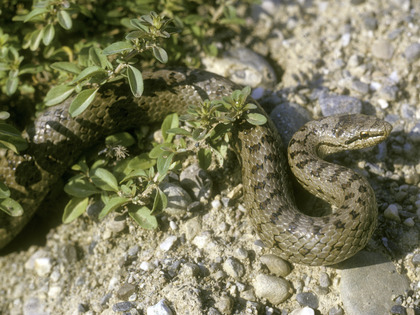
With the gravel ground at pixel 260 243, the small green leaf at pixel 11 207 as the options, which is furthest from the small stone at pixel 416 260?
the small green leaf at pixel 11 207

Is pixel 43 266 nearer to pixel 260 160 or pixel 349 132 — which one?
pixel 260 160

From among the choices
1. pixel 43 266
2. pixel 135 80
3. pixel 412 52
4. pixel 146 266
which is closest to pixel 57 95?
pixel 135 80

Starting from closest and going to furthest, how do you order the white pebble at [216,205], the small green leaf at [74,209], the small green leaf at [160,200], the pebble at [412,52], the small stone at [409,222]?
1. the small green leaf at [160,200]
2. the small stone at [409,222]
3. the white pebble at [216,205]
4. the small green leaf at [74,209]
5. the pebble at [412,52]

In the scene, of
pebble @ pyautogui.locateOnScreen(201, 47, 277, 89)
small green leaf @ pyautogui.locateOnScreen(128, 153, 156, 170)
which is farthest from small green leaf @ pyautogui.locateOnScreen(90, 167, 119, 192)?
pebble @ pyautogui.locateOnScreen(201, 47, 277, 89)

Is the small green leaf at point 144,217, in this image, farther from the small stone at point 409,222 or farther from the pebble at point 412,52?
the pebble at point 412,52

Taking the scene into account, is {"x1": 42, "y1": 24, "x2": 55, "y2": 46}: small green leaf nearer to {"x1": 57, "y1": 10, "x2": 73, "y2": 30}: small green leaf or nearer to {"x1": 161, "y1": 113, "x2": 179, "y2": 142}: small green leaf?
{"x1": 57, "y1": 10, "x2": 73, "y2": 30}: small green leaf

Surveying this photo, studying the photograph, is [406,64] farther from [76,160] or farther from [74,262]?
[74,262]

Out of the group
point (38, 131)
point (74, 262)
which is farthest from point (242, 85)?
point (74, 262)
